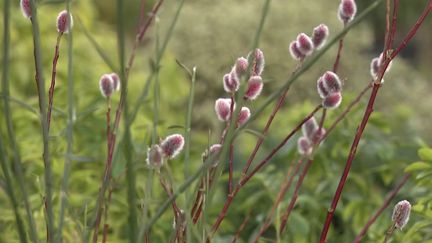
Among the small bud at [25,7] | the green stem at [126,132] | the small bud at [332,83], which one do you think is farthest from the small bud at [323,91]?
the small bud at [25,7]

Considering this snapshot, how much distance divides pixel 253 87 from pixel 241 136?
3.65 meters

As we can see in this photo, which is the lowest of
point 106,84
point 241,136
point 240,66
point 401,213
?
point 241,136

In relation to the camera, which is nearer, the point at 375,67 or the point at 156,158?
the point at 156,158

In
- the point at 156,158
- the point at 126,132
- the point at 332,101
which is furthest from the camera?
the point at 332,101

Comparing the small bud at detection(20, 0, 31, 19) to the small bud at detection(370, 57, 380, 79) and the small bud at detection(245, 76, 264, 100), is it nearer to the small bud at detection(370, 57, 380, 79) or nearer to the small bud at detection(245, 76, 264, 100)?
the small bud at detection(245, 76, 264, 100)

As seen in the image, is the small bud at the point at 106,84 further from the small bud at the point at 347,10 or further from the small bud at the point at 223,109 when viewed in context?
the small bud at the point at 347,10

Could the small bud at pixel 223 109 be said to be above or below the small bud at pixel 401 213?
above

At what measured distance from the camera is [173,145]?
1.52 metres

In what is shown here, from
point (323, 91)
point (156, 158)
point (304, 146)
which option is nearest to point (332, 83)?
point (323, 91)

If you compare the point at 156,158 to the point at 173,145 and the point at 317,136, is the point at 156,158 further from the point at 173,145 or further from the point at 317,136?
the point at 317,136

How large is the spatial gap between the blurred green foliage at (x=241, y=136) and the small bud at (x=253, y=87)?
0.05 metres

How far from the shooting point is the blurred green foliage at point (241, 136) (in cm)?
267

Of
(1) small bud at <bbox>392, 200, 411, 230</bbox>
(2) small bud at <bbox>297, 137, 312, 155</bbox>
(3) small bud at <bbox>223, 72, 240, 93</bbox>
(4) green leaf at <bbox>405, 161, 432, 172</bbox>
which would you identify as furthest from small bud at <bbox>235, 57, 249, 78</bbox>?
(4) green leaf at <bbox>405, 161, 432, 172</bbox>

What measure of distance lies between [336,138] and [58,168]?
891 millimetres
